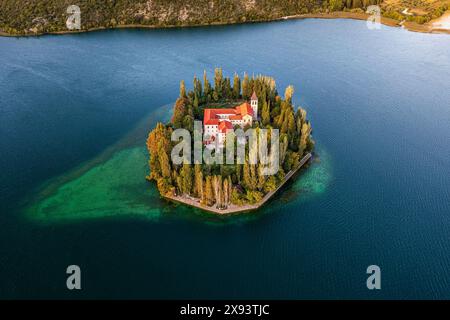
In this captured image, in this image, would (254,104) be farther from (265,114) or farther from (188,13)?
(188,13)

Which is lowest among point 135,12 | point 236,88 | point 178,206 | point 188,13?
point 178,206

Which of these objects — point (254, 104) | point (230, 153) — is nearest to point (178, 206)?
point (230, 153)

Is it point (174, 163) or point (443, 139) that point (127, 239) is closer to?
point (174, 163)

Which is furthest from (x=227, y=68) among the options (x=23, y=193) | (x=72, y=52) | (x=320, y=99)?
(x=23, y=193)

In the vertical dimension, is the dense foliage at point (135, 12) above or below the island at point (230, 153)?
above

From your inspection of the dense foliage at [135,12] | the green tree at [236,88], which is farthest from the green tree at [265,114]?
the dense foliage at [135,12]

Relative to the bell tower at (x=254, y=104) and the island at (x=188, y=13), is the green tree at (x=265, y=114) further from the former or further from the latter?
the island at (x=188, y=13)
